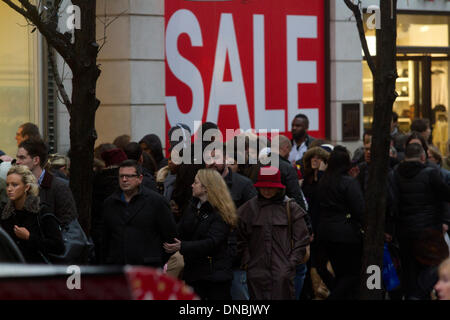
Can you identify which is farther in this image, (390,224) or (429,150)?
(429,150)

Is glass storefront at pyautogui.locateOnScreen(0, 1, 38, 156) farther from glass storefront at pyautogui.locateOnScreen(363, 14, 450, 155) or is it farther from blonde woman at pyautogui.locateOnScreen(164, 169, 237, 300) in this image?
glass storefront at pyautogui.locateOnScreen(363, 14, 450, 155)

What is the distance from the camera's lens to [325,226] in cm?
968

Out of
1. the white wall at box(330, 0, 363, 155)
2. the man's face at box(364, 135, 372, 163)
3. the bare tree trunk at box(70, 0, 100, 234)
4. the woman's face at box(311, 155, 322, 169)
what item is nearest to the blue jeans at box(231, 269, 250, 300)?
the bare tree trunk at box(70, 0, 100, 234)

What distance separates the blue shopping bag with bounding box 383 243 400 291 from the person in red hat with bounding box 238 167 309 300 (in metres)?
2.29

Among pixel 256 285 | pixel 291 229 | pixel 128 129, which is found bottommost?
pixel 256 285

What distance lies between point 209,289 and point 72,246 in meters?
1.56

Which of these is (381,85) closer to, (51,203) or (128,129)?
(51,203)

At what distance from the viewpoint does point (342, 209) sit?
958cm

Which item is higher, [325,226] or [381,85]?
[381,85]

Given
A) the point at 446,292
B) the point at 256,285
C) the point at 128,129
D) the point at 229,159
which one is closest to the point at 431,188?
the point at 229,159

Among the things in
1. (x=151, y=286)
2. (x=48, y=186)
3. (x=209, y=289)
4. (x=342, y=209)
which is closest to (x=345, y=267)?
(x=342, y=209)

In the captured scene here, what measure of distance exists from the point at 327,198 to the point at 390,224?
1025 millimetres

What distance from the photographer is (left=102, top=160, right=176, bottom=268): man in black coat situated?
727cm

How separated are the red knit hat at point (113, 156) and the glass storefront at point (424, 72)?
9212mm
